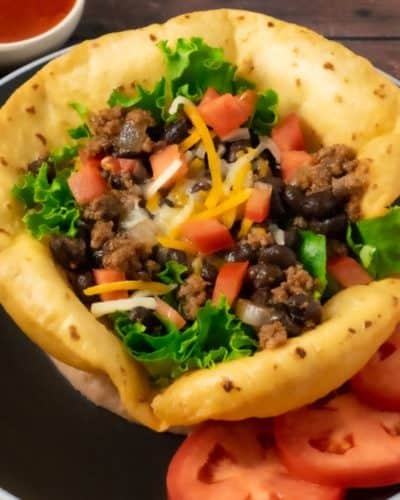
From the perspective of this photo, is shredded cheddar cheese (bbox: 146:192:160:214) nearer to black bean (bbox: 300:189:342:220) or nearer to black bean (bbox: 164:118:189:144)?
black bean (bbox: 164:118:189:144)

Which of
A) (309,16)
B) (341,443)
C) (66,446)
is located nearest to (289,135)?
(341,443)

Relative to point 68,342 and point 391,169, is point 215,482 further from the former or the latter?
point 391,169

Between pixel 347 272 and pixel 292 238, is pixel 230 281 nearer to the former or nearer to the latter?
pixel 292 238

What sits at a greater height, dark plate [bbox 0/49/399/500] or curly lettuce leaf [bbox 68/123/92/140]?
curly lettuce leaf [bbox 68/123/92/140]

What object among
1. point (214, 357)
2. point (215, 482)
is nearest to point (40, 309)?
point (214, 357)

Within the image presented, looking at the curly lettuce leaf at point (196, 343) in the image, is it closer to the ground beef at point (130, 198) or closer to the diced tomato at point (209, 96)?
the ground beef at point (130, 198)

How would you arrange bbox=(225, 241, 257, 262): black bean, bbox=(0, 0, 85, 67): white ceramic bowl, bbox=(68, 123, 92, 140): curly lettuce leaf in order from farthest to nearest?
bbox=(0, 0, 85, 67): white ceramic bowl, bbox=(68, 123, 92, 140): curly lettuce leaf, bbox=(225, 241, 257, 262): black bean

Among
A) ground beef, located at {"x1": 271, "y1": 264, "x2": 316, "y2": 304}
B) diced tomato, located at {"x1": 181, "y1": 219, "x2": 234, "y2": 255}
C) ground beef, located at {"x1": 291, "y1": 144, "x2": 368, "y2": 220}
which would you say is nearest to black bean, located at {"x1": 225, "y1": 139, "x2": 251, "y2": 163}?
ground beef, located at {"x1": 291, "y1": 144, "x2": 368, "y2": 220}
